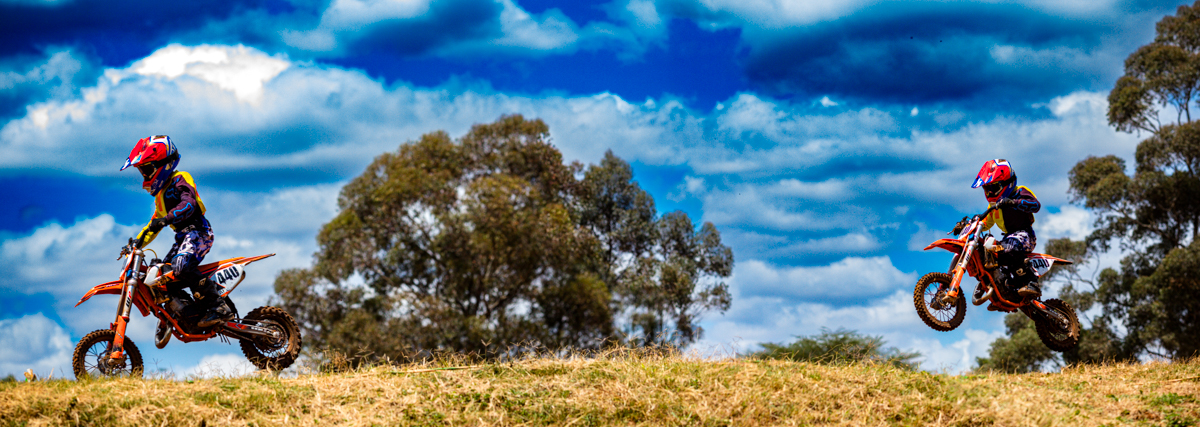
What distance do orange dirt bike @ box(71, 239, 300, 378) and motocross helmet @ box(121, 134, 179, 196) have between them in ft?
2.35

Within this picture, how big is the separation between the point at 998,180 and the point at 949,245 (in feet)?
3.46

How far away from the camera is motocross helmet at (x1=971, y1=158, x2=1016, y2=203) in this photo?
11562mm

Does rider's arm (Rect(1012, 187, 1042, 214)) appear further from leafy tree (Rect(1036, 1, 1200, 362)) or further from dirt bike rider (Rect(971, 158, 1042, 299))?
leafy tree (Rect(1036, 1, 1200, 362))

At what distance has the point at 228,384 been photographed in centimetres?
877

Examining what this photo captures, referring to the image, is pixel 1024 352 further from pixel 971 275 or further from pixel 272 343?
pixel 272 343

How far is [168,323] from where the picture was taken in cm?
1020

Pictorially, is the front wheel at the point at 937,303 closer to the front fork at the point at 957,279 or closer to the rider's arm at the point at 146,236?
the front fork at the point at 957,279

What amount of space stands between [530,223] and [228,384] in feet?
48.8

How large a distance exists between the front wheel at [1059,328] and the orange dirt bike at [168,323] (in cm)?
1002

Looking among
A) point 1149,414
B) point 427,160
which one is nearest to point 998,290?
point 1149,414

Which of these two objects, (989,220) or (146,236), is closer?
(146,236)

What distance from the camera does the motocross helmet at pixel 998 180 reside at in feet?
37.9

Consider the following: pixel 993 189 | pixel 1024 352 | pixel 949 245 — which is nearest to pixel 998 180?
pixel 993 189

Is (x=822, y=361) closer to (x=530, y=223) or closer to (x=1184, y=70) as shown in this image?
(x=530, y=223)
